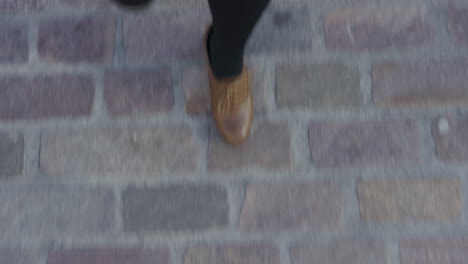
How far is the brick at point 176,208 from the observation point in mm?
965

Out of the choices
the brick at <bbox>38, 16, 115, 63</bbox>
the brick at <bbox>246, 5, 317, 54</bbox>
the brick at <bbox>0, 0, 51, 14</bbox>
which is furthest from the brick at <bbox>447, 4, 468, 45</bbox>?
the brick at <bbox>0, 0, 51, 14</bbox>

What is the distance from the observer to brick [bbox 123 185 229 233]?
3.17ft

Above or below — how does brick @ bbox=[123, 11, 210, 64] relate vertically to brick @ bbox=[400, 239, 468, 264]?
above

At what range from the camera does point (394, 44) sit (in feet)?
3.33

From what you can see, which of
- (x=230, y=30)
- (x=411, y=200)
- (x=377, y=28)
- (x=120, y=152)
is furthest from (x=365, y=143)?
(x=120, y=152)

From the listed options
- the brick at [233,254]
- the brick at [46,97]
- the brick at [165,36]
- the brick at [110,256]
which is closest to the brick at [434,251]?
the brick at [233,254]

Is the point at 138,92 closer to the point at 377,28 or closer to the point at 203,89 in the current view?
the point at 203,89

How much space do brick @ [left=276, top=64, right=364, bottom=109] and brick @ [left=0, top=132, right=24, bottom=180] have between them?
0.53 metres

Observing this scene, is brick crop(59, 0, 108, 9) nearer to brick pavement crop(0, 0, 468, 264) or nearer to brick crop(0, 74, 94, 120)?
brick pavement crop(0, 0, 468, 264)

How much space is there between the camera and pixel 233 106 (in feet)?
3.14

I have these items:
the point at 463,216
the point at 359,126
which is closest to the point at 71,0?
the point at 359,126

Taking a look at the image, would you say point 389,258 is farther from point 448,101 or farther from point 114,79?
point 114,79

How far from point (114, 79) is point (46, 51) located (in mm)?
160

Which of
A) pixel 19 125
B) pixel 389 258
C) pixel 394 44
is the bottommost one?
pixel 389 258
